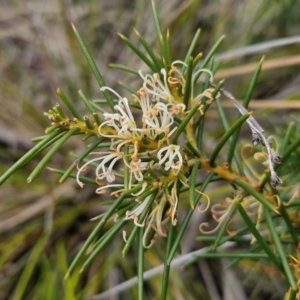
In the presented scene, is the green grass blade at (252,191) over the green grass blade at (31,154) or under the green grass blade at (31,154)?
under

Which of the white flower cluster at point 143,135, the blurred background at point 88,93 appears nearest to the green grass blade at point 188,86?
the white flower cluster at point 143,135

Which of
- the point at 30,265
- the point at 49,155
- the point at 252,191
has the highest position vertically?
the point at 49,155

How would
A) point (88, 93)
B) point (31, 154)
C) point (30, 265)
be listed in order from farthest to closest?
point (88, 93) → point (30, 265) → point (31, 154)

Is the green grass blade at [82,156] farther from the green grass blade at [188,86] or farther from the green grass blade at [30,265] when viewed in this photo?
the green grass blade at [30,265]

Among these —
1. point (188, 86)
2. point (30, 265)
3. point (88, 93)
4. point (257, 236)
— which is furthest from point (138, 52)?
point (88, 93)

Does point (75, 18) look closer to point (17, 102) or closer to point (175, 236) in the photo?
point (17, 102)

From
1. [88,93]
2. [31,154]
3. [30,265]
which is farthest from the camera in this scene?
[88,93]

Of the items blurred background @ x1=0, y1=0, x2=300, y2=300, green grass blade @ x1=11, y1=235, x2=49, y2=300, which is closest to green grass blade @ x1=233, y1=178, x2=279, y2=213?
blurred background @ x1=0, y1=0, x2=300, y2=300

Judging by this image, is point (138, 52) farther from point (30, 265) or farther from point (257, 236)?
point (30, 265)

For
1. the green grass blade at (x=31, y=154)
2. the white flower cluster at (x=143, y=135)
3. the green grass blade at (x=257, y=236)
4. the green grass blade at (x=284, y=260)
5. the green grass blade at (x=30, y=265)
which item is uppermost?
the green grass blade at (x=31, y=154)

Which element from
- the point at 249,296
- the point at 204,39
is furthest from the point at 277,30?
the point at 249,296
